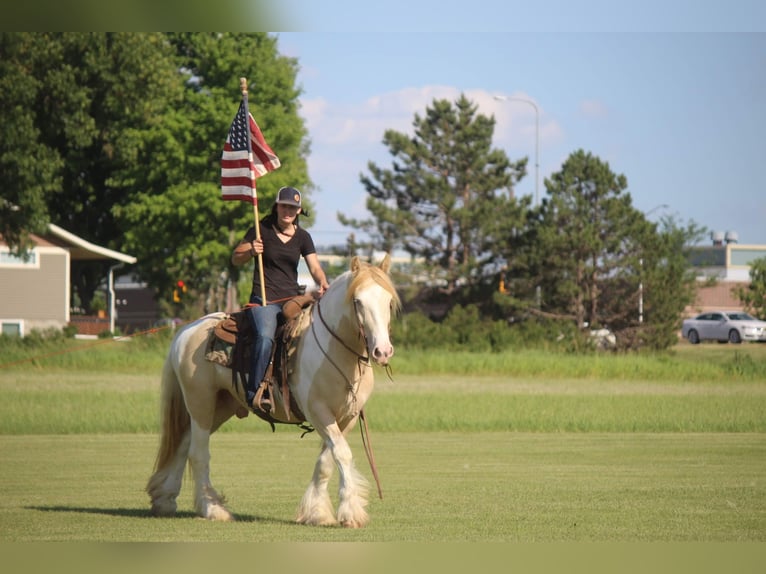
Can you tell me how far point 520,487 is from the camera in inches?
600

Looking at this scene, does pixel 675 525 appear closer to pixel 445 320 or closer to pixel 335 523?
pixel 335 523

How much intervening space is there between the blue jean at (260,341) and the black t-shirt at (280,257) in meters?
0.25

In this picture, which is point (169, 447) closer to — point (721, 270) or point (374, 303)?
point (374, 303)

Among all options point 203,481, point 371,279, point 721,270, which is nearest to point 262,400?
point 203,481

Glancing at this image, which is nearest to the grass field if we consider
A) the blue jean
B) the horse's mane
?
the blue jean

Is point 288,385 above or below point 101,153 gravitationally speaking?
below

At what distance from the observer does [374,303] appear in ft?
35.0

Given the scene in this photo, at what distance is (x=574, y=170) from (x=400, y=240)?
1724 centimetres

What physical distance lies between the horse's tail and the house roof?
4538 cm

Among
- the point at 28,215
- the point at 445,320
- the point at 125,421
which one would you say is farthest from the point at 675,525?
the point at 445,320

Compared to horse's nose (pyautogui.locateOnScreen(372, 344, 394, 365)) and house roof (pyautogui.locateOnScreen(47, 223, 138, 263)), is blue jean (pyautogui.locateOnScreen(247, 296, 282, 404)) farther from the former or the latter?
house roof (pyautogui.locateOnScreen(47, 223, 138, 263))

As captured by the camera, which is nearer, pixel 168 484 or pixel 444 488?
pixel 168 484

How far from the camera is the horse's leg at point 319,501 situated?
11344mm

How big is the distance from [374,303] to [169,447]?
3.43 meters
